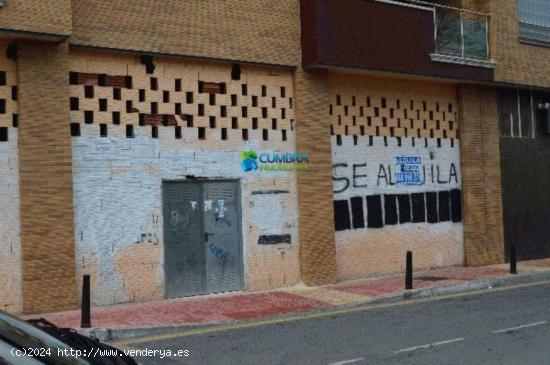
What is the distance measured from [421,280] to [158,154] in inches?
262

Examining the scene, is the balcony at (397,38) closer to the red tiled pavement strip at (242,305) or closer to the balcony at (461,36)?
the balcony at (461,36)

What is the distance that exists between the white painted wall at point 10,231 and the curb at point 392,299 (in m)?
2.25

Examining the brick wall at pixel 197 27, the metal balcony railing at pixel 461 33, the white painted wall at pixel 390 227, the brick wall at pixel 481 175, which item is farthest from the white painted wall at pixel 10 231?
the brick wall at pixel 481 175

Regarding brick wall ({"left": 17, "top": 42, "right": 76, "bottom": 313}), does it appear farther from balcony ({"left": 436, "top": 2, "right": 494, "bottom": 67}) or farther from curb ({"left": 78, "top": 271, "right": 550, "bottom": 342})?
balcony ({"left": 436, "top": 2, "right": 494, "bottom": 67})

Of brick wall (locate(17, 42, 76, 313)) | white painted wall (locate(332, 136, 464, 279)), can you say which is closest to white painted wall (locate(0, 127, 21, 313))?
brick wall (locate(17, 42, 76, 313))

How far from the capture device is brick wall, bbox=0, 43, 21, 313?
1182cm

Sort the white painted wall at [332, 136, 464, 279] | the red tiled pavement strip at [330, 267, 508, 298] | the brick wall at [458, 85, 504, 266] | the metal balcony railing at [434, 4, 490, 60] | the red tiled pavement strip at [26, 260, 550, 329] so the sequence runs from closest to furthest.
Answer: the red tiled pavement strip at [26, 260, 550, 329] → the red tiled pavement strip at [330, 267, 508, 298] → the white painted wall at [332, 136, 464, 279] → the metal balcony railing at [434, 4, 490, 60] → the brick wall at [458, 85, 504, 266]

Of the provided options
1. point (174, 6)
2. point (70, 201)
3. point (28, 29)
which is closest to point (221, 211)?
point (70, 201)

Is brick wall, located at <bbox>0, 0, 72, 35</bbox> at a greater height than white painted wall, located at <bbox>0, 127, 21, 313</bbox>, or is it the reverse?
brick wall, located at <bbox>0, 0, 72, 35</bbox>

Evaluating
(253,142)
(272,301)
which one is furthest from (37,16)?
(272,301)

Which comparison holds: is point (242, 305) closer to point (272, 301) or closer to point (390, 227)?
point (272, 301)

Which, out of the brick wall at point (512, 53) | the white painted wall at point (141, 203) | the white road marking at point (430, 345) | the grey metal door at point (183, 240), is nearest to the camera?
the white road marking at point (430, 345)

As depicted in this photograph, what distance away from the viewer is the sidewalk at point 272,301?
1102cm

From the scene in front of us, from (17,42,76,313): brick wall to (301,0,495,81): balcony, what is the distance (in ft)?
18.4
